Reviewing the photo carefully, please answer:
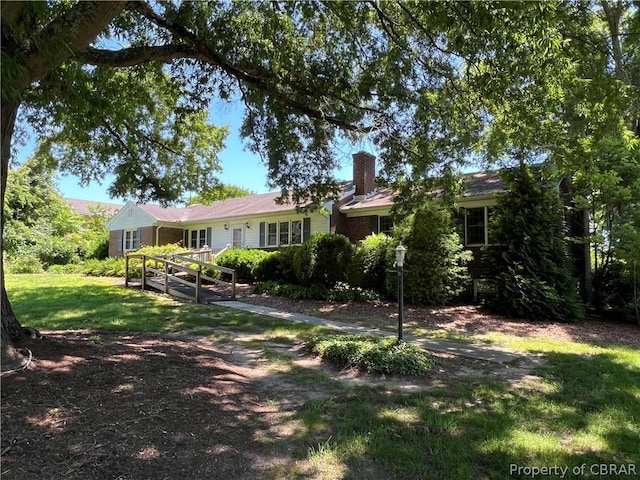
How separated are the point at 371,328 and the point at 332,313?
2250 mm

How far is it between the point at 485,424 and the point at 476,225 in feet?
42.7

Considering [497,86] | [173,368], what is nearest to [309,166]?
[497,86]

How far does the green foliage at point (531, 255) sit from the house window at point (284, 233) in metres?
12.1

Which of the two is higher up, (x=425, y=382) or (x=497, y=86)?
(x=497, y=86)

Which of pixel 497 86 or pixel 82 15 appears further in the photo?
pixel 497 86

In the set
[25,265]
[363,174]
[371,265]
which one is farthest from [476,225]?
[25,265]

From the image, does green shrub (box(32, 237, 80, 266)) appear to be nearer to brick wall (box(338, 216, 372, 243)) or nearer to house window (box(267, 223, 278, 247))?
house window (box(267, 223, 278, 247))

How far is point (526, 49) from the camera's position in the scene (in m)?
5.90

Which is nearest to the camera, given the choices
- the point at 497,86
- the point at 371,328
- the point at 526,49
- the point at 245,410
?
the point at 245,410

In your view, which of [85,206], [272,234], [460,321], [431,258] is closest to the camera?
[460,321]

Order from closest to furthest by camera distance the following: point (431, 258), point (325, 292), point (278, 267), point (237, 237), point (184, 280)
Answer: point (431, 258) < point (325, 292) < point (184, 280) < point (278, 267) < point (237, 237)

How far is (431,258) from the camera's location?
42.6ft

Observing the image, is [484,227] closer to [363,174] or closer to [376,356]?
[363,174]

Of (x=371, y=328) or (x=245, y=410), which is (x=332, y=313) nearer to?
(x=371, y=328)
